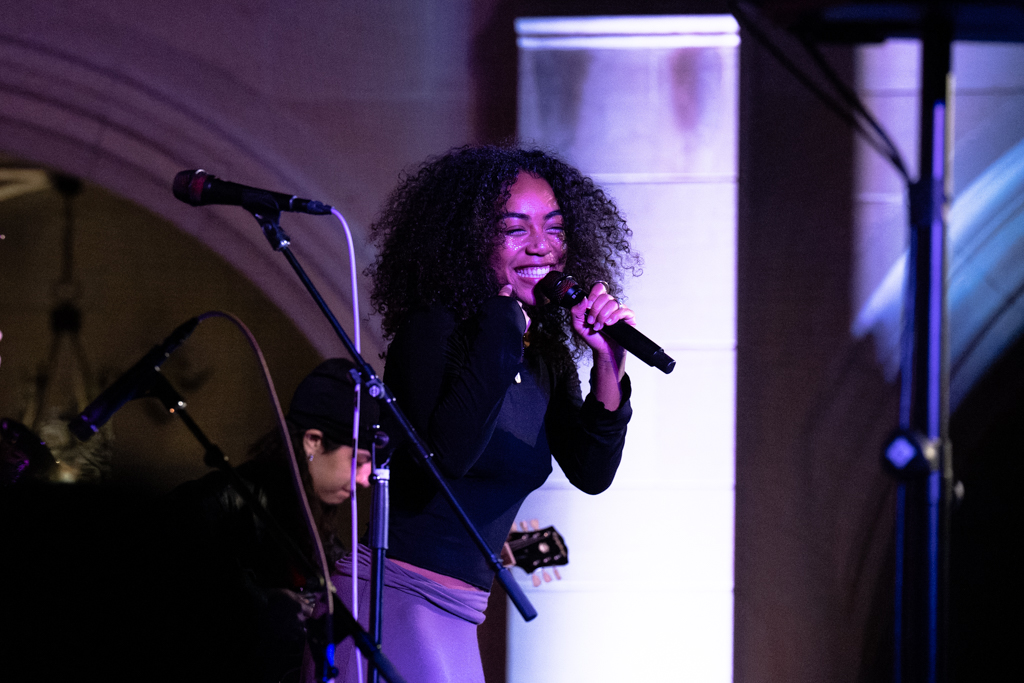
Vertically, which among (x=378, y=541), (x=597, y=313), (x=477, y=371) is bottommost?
(x=378, y=541)

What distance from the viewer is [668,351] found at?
270 centimetres

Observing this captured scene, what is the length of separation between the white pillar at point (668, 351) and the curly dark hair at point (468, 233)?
23.2 inches

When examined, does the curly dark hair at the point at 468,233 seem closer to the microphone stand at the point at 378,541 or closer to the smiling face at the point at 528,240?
the smiling face at the point at 528,240

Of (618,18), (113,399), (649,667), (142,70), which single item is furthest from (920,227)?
(142,70)

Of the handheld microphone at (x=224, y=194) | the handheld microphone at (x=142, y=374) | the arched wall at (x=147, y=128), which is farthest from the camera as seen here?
the arched wall at (x=147, y=128)

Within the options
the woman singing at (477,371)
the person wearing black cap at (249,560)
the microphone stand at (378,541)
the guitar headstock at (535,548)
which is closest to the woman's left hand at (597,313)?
the woman singing at (477,371)

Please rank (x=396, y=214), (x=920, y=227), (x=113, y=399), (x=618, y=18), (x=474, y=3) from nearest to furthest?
(x=920, y=227) < (x=113, y=399) < (x=396, y=214) < (x=618, y=18) < (x=474, y=3)

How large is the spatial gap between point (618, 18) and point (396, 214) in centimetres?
106

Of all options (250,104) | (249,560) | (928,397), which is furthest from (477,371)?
(250,104)

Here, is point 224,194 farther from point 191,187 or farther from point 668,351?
point 668,351

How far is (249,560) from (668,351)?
1413mm

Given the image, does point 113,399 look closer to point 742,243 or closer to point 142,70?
point 142,70

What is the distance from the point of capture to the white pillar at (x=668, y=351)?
2.68m

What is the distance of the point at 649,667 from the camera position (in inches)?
106
